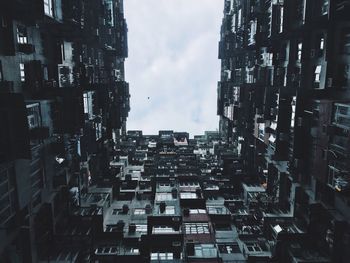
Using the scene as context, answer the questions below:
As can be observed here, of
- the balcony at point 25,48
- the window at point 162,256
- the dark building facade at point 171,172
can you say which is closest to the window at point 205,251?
the dark building facade at point 171,172

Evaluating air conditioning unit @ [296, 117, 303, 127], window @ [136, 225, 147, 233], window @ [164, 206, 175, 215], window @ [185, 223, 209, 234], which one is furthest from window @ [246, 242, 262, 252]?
air conditioning unit @ [296, 117, 303, 127]

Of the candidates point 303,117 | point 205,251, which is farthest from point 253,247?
point 303,117

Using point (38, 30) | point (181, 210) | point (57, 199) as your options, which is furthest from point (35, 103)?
point (181, 210)

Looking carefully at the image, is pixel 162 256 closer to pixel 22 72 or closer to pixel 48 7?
pixel 22 72

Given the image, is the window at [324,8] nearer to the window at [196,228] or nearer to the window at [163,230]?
the window at [196,228]

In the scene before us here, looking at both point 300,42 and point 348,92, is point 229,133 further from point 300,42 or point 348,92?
point 348,92
